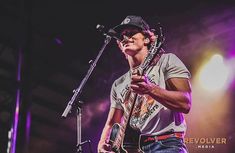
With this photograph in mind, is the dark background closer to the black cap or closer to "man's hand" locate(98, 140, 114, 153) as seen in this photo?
"man's hand" locate(98, 140, 114, 153)

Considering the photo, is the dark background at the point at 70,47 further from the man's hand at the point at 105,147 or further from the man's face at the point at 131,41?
the man's face at the point at 131,41

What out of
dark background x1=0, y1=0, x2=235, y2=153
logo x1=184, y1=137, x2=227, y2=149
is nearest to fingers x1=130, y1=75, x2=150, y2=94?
dark background x1=0, y1=0, x2=235, y2=153

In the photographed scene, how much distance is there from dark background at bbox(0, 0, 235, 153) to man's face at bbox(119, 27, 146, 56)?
5.41 feet

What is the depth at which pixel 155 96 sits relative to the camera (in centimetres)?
304

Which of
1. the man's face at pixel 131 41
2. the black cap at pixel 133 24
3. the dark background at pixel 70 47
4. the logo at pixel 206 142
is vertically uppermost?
the dark background at pixel 70 47

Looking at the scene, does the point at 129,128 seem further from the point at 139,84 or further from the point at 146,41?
the point at 146,41

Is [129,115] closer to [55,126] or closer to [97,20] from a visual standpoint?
[97,20]

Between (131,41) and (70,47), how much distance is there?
14.7 ft

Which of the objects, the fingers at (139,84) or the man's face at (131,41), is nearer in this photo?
the fingers at (139,84)

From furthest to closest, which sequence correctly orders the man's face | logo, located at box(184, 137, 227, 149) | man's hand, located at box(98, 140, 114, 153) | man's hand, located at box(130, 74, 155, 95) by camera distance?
1. logo, located at box(184, 137, 227, 149)
2. the man's face
3. man's hand, located at box(98, 140, 114, 153)
4. man's hand, located at box(130, 74, 155, 95)

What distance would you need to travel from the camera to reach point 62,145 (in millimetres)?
9859

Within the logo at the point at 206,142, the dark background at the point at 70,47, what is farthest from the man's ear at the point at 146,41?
the logo at the point at 206,142

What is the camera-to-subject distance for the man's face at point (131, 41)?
3670 mm

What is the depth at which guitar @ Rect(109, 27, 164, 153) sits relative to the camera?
315 centimetres
